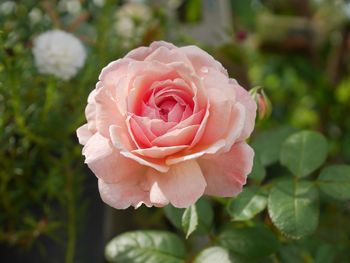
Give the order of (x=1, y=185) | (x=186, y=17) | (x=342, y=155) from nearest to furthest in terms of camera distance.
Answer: (x=1, y=185)
(x=186, y=17)
(x=342, y=155)

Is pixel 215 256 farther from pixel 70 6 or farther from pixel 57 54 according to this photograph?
pixel 70 6

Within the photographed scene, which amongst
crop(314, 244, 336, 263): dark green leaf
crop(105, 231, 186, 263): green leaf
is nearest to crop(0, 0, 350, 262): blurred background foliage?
crop(314, 244, 336, 263): dark green leaf

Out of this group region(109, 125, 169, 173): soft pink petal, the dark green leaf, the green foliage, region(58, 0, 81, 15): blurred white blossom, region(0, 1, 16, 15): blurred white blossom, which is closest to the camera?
region(109, 125, 169, 173): soft pink petal

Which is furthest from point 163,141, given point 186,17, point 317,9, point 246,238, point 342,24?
point 317,9

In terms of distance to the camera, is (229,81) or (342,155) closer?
(229,81)

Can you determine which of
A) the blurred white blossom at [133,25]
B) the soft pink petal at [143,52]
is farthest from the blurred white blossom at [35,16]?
the soft pink petal at [143,52]

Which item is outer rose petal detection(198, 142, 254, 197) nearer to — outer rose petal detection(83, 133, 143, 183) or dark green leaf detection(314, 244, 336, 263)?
outer rose petal detection(83, 133, 143, 183)

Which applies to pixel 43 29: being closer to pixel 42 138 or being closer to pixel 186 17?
pixel 42 138

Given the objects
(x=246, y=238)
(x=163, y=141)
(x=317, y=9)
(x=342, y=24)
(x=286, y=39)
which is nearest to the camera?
(x=163, y=141)
